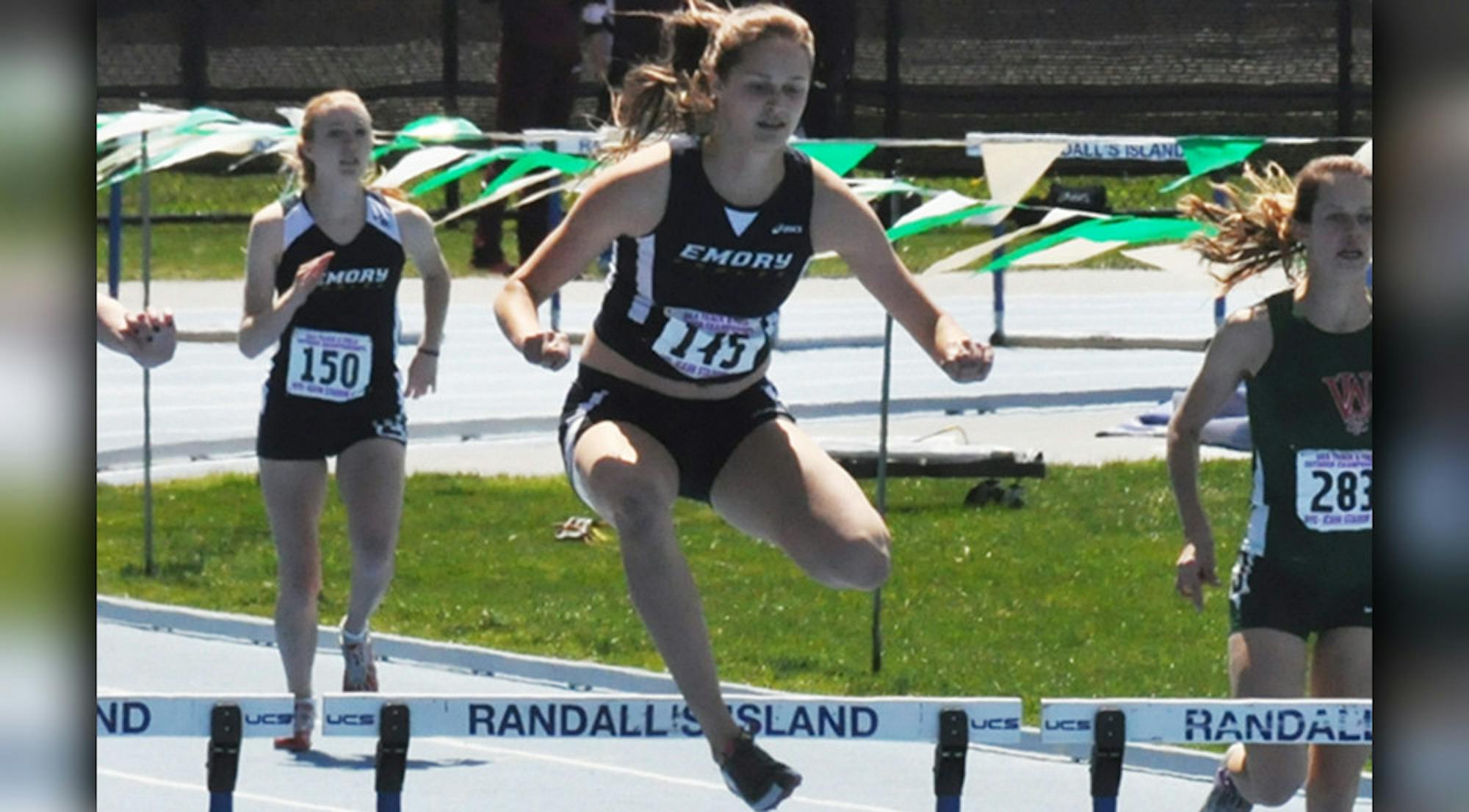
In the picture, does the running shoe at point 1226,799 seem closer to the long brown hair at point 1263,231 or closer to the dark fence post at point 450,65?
the long brown hair at point 1263,231

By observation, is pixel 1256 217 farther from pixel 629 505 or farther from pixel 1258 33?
pixel 1258 33

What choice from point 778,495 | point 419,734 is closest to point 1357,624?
point 778,495

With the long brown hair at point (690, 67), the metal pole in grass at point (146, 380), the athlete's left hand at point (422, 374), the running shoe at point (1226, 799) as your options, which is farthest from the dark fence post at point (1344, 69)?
the long brown hair at point (690, 67)

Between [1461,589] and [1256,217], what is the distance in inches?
171

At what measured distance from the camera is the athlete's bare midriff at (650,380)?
17.2ft

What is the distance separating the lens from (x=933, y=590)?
10516 millimetres

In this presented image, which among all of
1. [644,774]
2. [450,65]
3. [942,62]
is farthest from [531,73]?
[644,774]

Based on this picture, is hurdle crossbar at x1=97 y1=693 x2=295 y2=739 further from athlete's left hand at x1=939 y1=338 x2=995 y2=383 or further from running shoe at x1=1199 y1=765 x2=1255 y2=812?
running shoe at x1=1199 y1=765 x2=1255 y2=812

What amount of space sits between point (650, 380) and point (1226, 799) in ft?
5.23

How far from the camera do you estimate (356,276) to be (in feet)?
24.2

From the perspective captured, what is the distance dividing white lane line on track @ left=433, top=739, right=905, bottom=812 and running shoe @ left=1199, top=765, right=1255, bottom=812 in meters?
1.74

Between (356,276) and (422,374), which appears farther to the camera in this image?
(422,374)

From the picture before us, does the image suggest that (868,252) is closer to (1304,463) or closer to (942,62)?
(1304,463)

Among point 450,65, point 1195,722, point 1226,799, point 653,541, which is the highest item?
point 450,65
